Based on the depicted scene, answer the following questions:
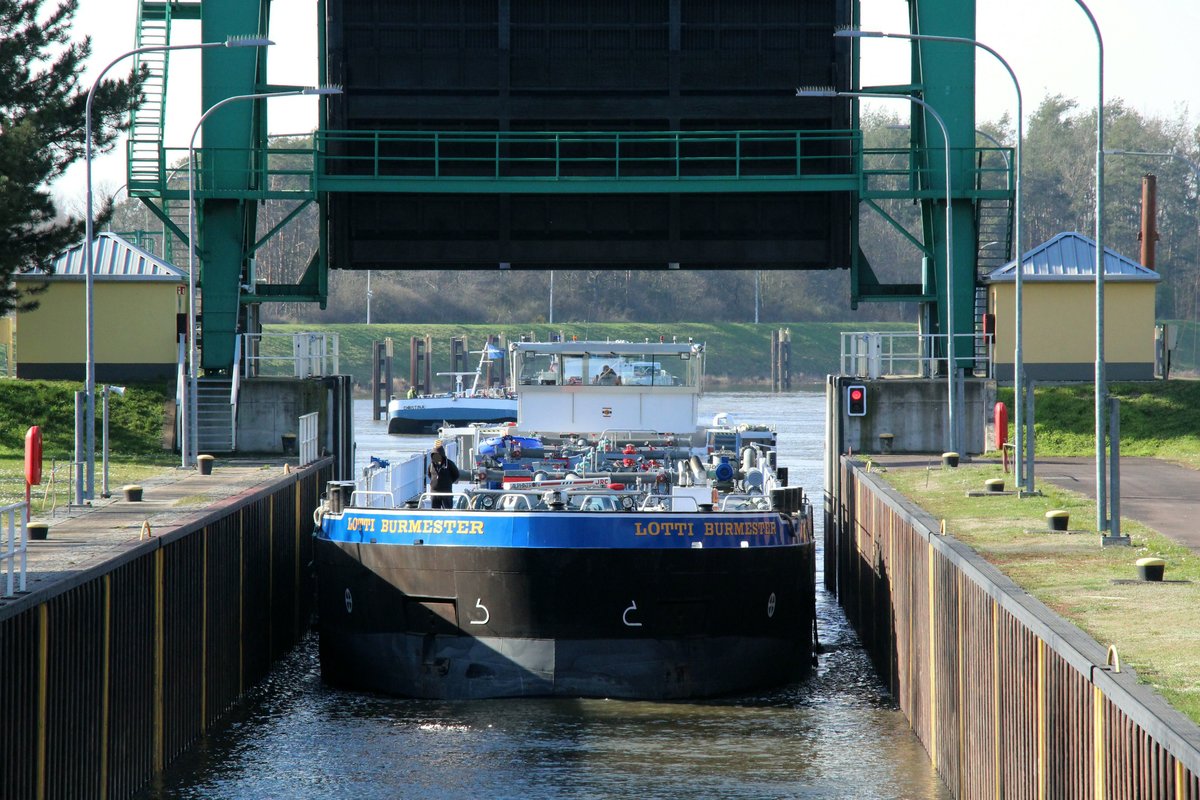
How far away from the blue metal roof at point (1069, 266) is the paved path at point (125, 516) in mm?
17009

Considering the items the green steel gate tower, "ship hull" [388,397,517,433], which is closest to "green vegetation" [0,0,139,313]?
the green steel gate tower

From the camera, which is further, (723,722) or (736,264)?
(736,264)

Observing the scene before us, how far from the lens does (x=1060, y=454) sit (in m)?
33.0

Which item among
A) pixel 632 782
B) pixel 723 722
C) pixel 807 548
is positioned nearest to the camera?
pixel 632 782

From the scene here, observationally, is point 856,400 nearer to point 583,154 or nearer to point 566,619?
point 583,154

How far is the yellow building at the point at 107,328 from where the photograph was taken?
35812 mm

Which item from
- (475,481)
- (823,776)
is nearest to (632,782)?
(823,776)

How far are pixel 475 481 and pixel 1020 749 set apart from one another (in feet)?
45.6

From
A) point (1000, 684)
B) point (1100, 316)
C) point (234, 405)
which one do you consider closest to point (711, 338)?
point (234, 405)

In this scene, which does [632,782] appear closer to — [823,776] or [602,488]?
[823,776]

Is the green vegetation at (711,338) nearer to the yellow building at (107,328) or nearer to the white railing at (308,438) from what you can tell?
the yellow building at (107,328)

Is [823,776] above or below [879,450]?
below

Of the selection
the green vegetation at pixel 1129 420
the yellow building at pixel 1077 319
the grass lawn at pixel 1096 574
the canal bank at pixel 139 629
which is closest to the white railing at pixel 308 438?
the canal bank at pixel 139 629

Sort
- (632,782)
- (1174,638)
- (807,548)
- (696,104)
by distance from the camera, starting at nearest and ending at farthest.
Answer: (1174,638) < (632,782) < (807,548) < (696,104)
